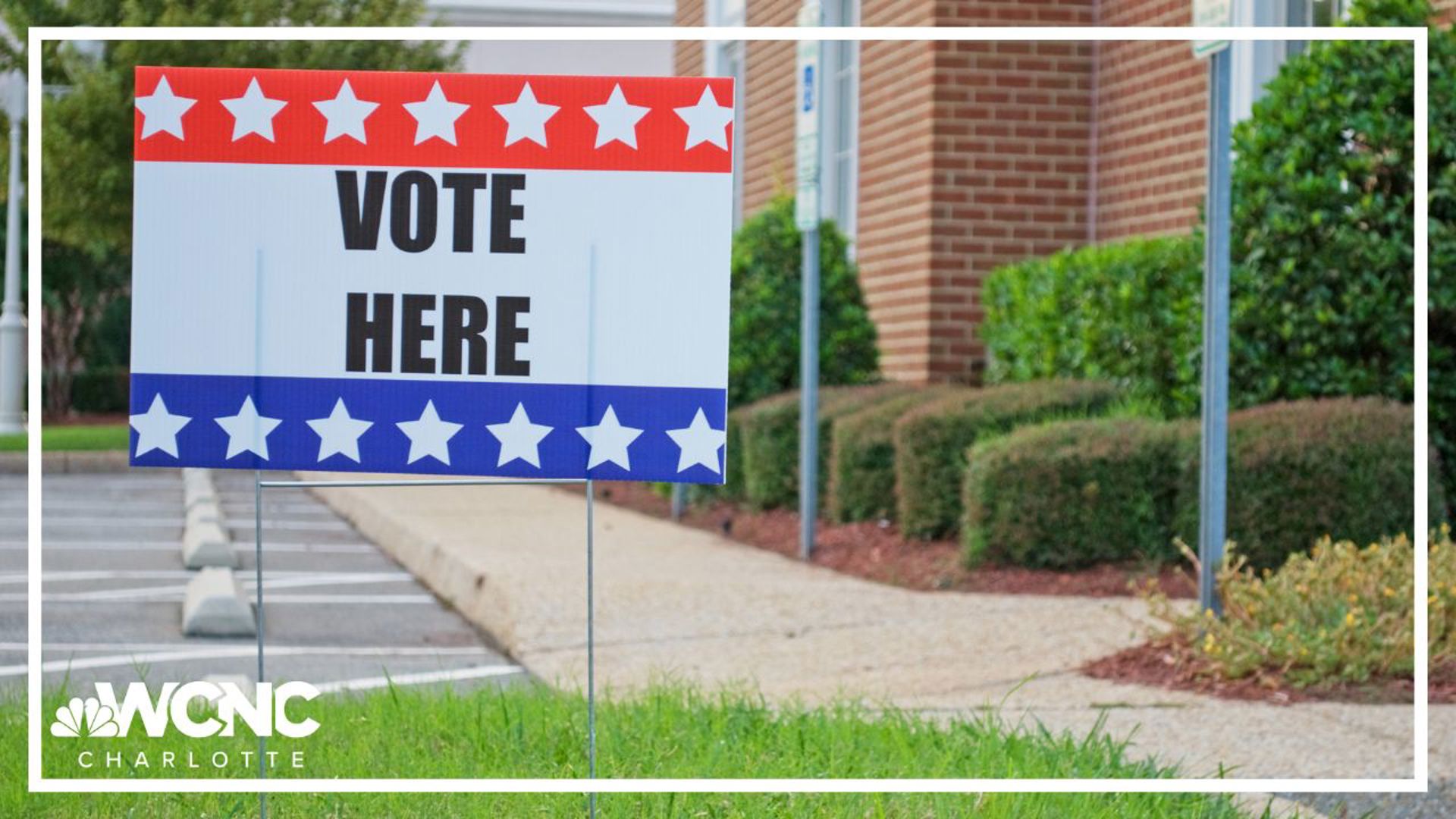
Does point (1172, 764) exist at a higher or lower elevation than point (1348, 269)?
lower

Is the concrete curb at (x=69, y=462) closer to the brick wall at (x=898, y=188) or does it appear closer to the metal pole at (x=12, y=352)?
the metal pole at (x=12, y=352)

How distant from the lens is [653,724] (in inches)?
174

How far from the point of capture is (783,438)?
10734mm

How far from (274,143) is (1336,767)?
2.84 m

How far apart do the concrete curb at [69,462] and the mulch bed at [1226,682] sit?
46.7ft

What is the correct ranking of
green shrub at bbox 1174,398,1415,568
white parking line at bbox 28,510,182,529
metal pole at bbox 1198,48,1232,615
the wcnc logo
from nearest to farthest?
the wcnc logo < metal pole at bbox 1198,48,1232,615 < green shrub at bbox 1174,398,1415,568 < white parking line at bbox 28,510,182,529

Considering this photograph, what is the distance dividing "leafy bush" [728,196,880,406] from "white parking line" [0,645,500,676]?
5.14 metres

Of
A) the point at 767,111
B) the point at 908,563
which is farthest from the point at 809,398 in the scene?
the point at 767,111

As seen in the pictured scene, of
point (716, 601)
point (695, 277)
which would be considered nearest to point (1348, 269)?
point (716, 601)

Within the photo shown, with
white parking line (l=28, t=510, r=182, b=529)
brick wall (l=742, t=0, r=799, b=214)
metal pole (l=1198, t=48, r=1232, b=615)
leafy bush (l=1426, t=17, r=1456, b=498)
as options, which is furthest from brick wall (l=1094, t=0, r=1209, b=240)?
white parking line (l=28, t=510, r=182, b=529)

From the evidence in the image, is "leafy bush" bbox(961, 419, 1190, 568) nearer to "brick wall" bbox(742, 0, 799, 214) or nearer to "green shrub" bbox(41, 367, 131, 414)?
"brick wall" bbox(742, 0, 799, 214)

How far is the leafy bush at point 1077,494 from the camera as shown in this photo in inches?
304

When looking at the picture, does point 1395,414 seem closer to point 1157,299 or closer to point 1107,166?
point 1157,299

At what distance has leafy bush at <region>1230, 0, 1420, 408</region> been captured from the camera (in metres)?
7.51
